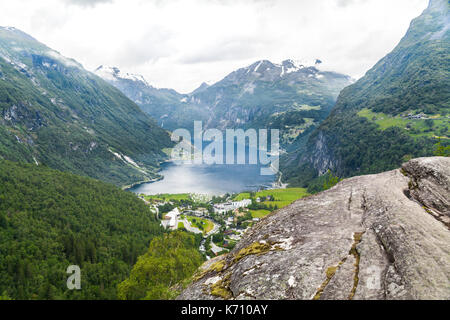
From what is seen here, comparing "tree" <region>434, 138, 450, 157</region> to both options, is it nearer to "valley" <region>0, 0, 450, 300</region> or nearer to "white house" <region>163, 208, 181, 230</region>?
"valley" <region>0, 0, 450, 300</region>

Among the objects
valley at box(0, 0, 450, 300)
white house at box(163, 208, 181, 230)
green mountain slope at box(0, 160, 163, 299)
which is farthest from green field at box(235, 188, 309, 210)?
green mountain slope at box(0, 160, 163, 299)

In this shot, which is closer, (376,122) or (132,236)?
(132,236)

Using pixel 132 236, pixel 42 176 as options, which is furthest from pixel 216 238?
pixel 42 176

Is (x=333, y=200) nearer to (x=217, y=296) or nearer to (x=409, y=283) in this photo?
(x=409, y=283)

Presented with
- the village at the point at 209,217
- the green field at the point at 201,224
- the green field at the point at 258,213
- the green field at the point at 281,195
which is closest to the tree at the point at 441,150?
the village at the point at 209,217

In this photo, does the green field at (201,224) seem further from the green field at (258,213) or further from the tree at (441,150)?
the tree at (441,150)
